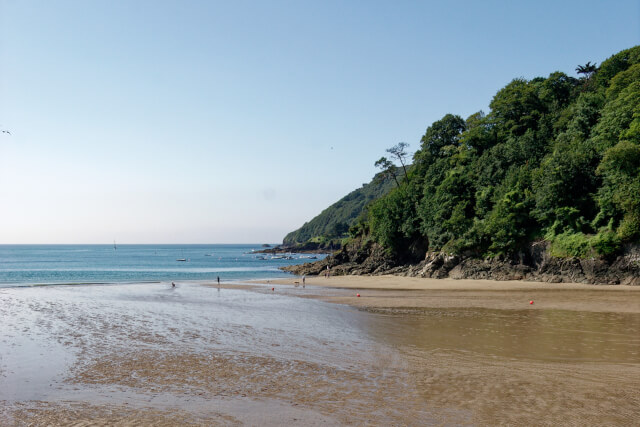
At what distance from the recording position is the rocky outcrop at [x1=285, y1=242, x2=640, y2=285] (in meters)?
38.3

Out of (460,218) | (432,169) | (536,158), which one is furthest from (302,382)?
(432,169)

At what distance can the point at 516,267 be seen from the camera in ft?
150

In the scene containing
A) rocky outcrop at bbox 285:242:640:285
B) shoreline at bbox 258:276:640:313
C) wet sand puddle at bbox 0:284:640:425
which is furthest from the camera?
rocky outcrop at bbox 285:242:640:285

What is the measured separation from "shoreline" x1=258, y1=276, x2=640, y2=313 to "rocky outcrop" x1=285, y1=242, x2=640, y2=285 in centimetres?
172

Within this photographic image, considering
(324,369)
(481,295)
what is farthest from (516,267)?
(324,369)

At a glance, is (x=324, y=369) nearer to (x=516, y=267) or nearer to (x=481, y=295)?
(x=481, y=295)

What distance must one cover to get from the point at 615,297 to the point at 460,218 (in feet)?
74.1

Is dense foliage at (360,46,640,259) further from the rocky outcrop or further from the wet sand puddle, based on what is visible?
the wet sand puddle

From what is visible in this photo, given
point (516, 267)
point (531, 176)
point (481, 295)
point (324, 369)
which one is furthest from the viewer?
point (531, 176)

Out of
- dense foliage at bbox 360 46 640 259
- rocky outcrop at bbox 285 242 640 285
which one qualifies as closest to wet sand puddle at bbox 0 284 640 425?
rocky outcrop at bbox 285 242 640 285

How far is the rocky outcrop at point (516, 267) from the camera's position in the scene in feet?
126

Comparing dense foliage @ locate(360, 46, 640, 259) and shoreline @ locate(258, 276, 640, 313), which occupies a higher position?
dense foliage @ locate(360, 46, 640, 259)

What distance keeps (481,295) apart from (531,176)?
65.5 ft

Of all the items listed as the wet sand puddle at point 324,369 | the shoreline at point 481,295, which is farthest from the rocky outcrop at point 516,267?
the wet sand puddle at point 324,369
